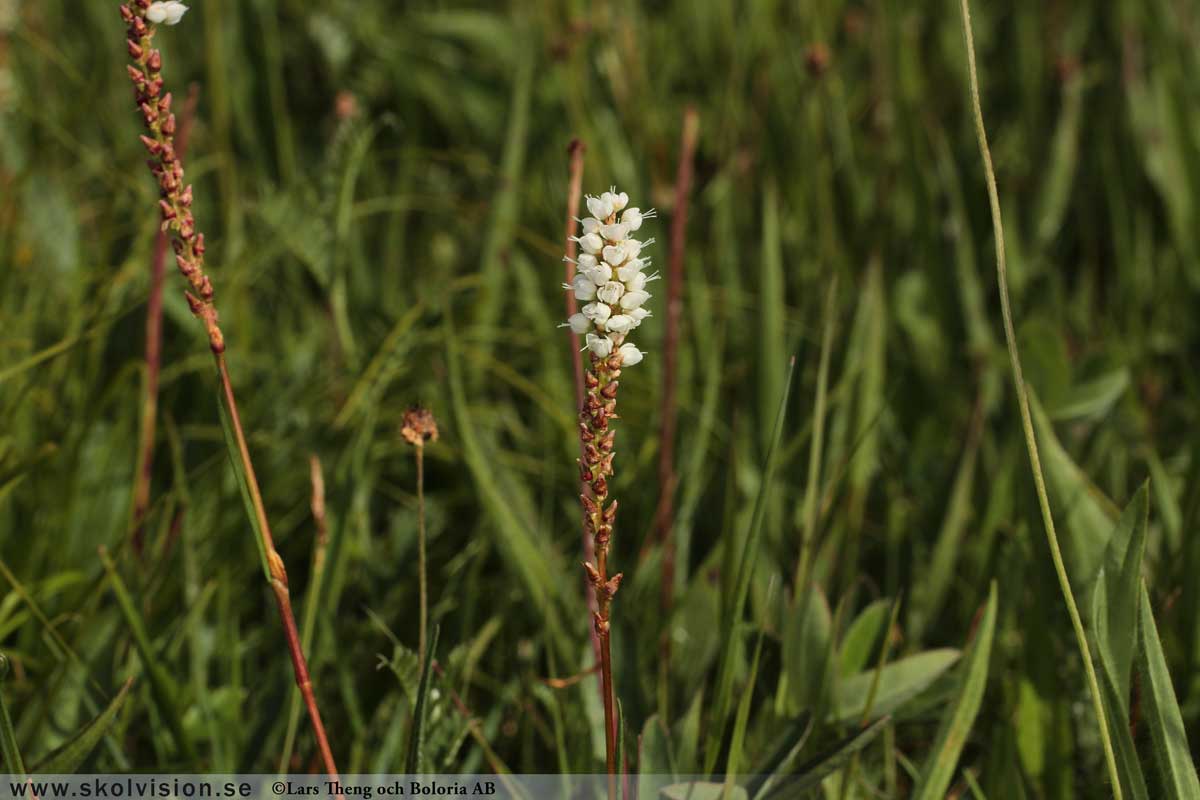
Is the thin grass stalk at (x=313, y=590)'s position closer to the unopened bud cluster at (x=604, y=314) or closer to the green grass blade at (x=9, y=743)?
the green grass blade at (x=9, y=743)

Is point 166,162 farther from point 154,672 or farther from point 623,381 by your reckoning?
point 623,381

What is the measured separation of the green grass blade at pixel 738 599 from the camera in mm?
1047

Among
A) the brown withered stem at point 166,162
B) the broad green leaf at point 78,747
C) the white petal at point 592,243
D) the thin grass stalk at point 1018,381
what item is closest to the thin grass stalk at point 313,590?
the broad green leaf at point 78,747

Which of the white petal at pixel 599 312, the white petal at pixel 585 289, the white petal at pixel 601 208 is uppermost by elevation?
the white petal at pixel 601 208

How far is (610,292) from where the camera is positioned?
2.70ft

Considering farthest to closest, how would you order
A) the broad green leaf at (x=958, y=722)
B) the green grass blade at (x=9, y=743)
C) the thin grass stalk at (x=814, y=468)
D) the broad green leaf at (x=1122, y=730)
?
the thin grass stalk at (x=814, y=468), the broad green leaf at (x=958, y=722), the broad green leaf at (x=1122, y=730), the green grass blade at (x=9, y=743)

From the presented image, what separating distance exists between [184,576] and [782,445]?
2.79ft

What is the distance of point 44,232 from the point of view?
2.10 metres

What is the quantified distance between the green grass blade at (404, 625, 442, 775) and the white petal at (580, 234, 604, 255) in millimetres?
339

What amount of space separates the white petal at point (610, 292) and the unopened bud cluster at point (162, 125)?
300 millimetres

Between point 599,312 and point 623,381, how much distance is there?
3.59ft

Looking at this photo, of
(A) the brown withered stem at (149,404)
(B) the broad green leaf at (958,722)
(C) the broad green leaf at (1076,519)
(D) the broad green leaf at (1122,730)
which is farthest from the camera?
(A) the brown withered stem at (149,404)

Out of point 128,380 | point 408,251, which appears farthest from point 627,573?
point 408,251

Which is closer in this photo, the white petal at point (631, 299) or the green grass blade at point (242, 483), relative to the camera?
the white petal at point (631, 299)
